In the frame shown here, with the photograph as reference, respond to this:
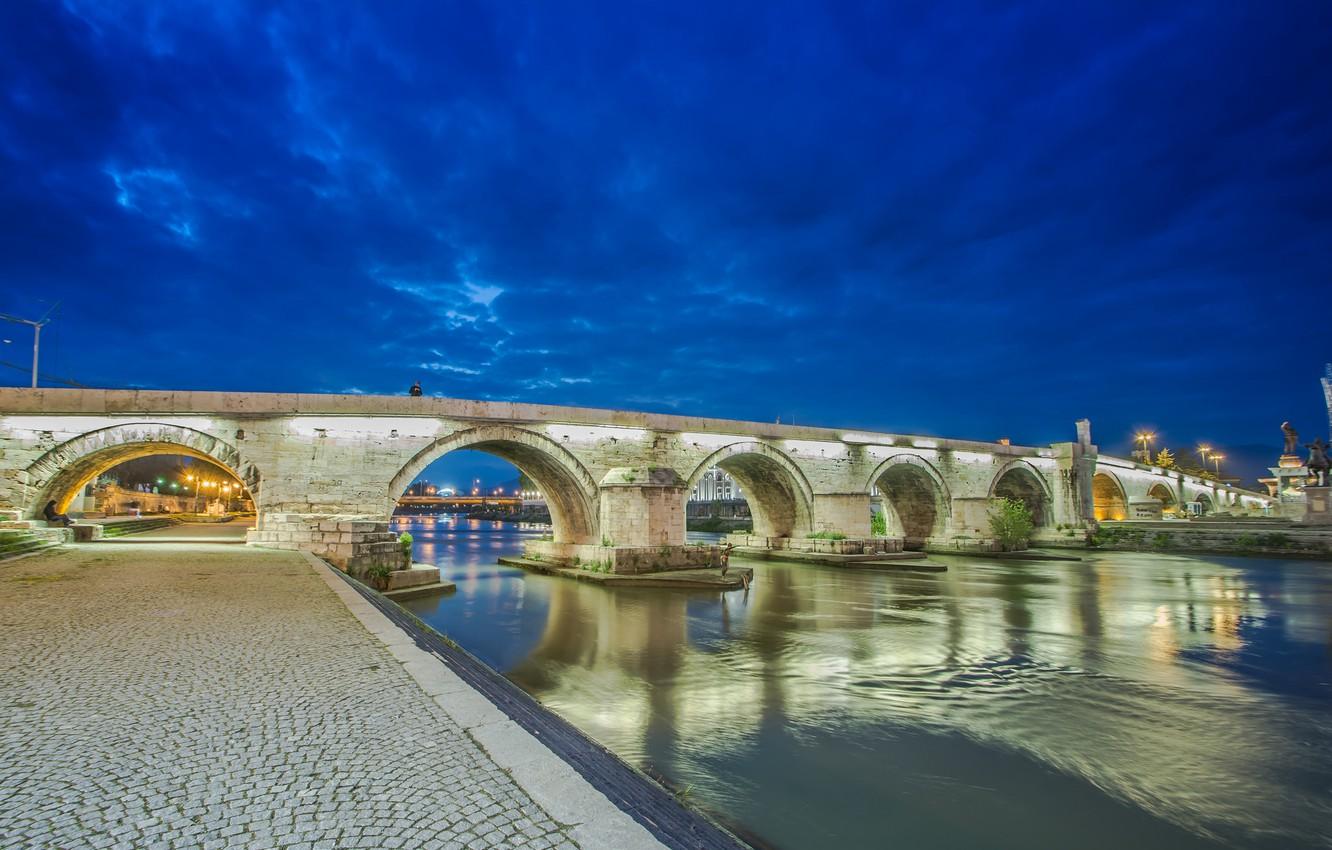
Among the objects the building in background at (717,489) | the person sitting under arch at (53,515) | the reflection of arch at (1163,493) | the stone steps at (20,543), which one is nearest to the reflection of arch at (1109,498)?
the reflection of arch at (1163,493)

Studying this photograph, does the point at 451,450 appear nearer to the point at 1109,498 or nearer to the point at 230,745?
the point at 230,745

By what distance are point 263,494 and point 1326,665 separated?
57.9 feet

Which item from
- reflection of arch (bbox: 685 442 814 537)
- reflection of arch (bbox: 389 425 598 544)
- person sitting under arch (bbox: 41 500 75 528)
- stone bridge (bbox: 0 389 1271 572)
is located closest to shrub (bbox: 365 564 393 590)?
stone bridge (bbox: 0 389 1271 572)

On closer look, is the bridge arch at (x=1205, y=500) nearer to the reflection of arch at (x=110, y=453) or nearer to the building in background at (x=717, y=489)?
the building in background at (x=717, y=489)

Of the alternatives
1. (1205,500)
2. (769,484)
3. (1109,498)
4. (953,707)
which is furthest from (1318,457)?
(1205,500)

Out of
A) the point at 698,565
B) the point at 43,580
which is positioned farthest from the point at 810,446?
the point at 43,580

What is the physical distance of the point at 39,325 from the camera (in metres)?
19.7

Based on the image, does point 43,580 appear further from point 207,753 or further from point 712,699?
point 712,699

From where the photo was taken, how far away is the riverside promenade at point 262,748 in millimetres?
2039

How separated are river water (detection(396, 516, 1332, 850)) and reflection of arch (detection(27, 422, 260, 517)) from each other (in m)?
5.34

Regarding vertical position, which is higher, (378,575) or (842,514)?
(842,514)

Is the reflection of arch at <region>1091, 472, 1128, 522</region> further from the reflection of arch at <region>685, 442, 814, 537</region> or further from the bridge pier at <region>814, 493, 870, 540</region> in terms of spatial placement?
the reflection of arch at <region>685, 442, 814, 537</region>

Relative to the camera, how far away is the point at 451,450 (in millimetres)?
15570

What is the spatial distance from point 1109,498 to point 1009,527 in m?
19.3
